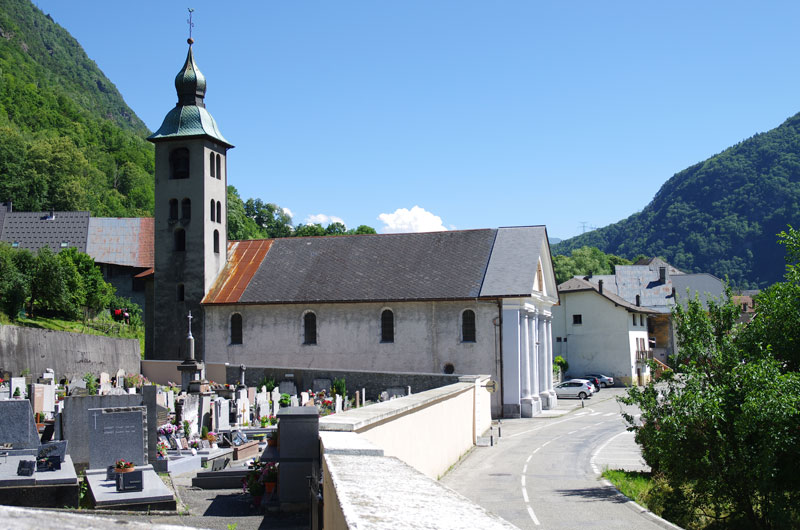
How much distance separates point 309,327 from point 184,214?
32.1 ft

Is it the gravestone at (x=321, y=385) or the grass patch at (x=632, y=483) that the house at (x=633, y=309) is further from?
the grass patch at (x=632, y=483)

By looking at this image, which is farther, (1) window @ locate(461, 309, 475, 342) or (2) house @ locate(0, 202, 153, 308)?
(2) house @ locate(0, 202, 153, 308)

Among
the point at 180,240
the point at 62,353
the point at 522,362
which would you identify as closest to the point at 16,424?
the point at 62,353

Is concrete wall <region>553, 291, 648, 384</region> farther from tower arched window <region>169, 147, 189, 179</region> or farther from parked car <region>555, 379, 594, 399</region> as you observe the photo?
tower arched window <region>169, 147, 189, 179</region>

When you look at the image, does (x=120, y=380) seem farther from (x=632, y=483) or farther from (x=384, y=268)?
(x=632, y=483)

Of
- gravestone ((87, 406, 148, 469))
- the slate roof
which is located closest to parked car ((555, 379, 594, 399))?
gravestone ((87, 406, 148, 469))

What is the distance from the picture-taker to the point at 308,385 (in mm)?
35344

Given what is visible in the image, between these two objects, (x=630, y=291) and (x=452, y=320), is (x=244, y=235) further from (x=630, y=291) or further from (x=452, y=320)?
(x=452, y=320)

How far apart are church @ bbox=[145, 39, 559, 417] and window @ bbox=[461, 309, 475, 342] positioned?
2.3 inches

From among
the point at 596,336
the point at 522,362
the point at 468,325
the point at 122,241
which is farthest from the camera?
the point at 122,241

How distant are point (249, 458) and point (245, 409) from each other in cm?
849

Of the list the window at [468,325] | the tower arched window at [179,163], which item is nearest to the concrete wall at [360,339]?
the window at [468,325]

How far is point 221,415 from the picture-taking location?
76.7ft

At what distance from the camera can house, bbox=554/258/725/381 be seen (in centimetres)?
6172
